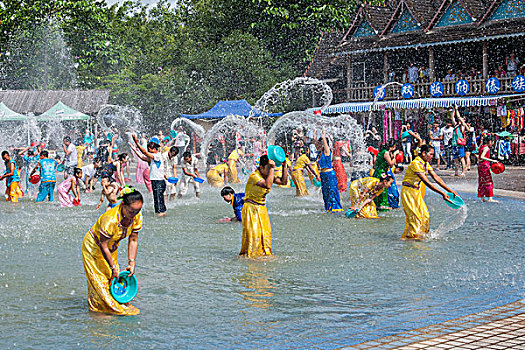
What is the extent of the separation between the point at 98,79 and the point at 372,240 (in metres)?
46.0

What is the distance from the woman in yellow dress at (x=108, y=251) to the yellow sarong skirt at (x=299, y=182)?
11745mm

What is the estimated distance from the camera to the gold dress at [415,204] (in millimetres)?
10922

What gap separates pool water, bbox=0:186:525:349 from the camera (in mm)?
6168

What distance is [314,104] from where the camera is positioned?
124ft

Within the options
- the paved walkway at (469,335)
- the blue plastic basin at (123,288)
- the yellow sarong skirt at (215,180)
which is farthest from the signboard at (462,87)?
the blue plastic basin at (123,288)

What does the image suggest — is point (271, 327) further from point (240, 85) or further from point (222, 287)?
point (240, 85)

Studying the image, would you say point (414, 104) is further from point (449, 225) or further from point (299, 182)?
point (449, 225)

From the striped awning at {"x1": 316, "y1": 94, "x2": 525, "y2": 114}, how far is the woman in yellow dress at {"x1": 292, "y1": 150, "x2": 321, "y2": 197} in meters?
11.9

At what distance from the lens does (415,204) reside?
11.0 metres

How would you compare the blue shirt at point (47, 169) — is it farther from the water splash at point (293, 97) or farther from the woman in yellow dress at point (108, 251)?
the water splash at point (293, 97)

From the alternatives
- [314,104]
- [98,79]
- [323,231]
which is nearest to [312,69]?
[314,104]

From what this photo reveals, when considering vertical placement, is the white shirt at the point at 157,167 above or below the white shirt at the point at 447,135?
below

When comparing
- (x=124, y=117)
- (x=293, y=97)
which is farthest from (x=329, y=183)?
(x=124, y=117)

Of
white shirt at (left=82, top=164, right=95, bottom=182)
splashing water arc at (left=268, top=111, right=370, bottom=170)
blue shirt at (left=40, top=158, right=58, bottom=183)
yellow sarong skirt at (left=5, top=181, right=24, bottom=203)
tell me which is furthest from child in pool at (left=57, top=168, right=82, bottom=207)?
splashing water arc at (left=268, top=111, right=370, bottom=170)
